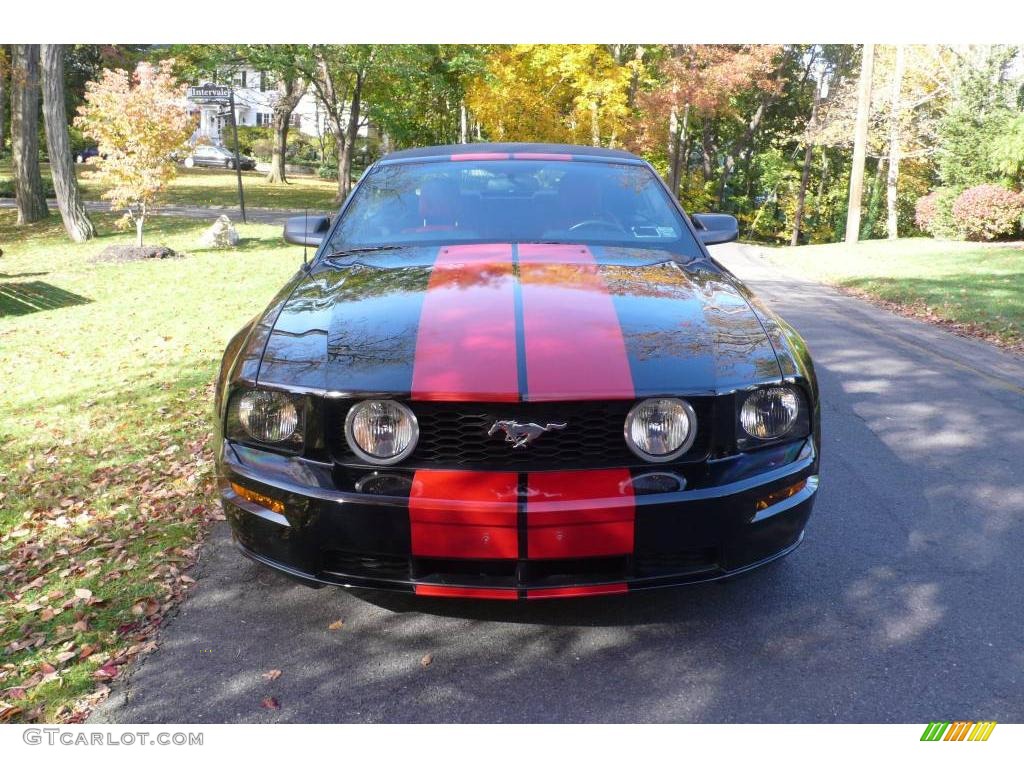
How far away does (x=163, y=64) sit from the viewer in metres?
13.4

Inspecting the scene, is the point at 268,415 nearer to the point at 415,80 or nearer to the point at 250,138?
the point at 415,80

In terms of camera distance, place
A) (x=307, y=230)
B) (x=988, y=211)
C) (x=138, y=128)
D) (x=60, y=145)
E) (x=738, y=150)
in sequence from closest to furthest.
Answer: (x=307, y=230) → (x=138, y=128) → (x=60, y=145) → (x=988, y=211) → (x=738, y=150)

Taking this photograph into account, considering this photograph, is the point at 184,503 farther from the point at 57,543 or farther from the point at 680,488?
the point at 680,488

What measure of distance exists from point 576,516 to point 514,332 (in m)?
0.63

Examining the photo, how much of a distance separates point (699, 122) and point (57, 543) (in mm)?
38390

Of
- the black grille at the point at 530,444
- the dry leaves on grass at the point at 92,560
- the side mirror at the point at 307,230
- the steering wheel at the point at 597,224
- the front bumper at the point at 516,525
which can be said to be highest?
the steering wheel at the point at 597,224

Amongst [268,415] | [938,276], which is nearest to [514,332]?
[268,415]

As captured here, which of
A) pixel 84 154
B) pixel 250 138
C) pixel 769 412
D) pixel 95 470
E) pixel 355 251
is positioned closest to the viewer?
pixel 769 412

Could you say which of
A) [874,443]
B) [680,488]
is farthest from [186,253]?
[680,488]

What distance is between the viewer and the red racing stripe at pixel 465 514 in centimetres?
235

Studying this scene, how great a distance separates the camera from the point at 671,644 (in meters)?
2.69

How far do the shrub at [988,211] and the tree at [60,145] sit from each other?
20891mm

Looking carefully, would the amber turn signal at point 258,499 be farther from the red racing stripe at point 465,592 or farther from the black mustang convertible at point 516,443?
the red racing stripe at point 465,592
